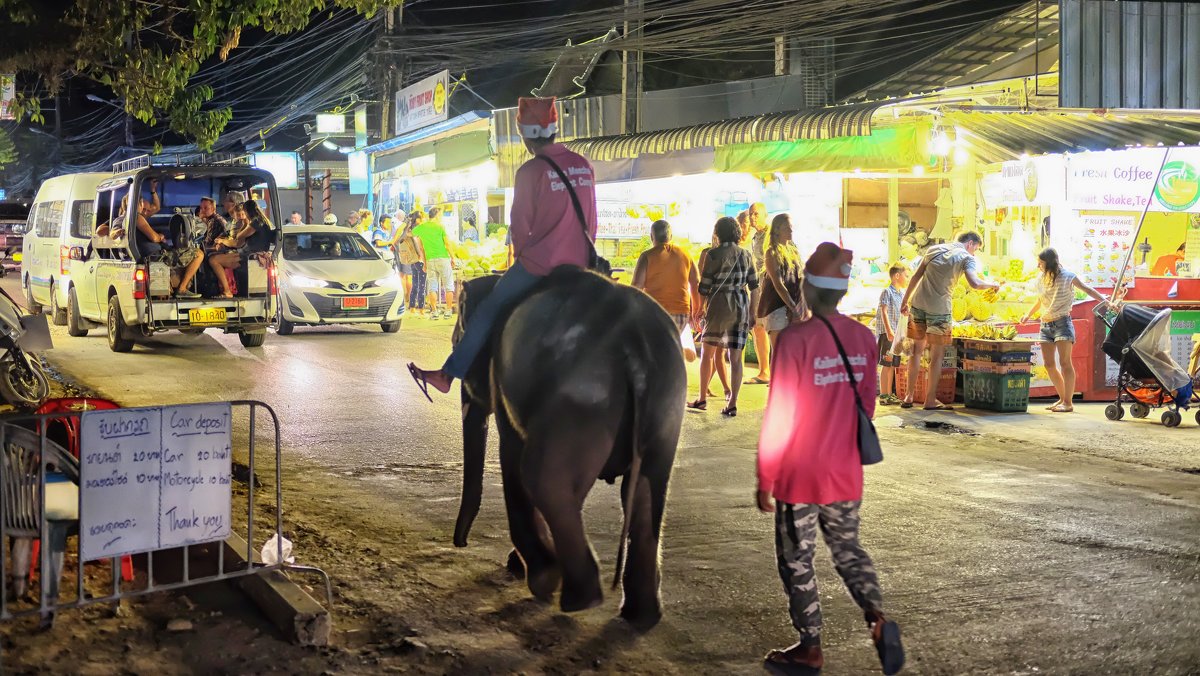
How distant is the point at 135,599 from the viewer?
240 inches

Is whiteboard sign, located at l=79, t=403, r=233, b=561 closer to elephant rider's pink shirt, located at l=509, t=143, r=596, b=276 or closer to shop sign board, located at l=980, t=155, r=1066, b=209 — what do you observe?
elephant rider's pink shirt, located at l=509, t=143, r=596, b=276

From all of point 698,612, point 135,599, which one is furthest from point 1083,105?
point 135,599

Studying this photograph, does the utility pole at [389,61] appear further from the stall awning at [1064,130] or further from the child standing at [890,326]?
the child standing at [890,326]

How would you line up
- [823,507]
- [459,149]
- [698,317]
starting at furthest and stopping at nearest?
[459,149], [698,317], [823,507]

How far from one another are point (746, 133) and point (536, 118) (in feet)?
35.1

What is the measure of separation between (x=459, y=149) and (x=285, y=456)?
16173 mm

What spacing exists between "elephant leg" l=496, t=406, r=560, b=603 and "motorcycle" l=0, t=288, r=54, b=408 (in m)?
6.64

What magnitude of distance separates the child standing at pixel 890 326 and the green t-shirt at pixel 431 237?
1066 centimetres

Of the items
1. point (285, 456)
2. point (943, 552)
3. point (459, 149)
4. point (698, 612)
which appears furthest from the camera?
point (459, 149)

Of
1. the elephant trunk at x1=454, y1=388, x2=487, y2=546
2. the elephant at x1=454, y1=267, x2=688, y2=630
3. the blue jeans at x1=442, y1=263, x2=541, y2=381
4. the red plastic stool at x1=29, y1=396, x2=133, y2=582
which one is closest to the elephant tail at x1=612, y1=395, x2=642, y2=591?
the elephant at x1=454, y1=267, x2=688, y2=630

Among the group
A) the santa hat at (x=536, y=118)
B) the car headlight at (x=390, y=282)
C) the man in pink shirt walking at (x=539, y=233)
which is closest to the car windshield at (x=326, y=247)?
the car headlight at (x=390, y=282)

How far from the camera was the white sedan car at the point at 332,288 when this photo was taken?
19.3 meters

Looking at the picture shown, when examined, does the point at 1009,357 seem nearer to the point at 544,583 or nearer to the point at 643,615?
the point at 544,583

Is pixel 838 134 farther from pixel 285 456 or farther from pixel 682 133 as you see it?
pixel 285 456
